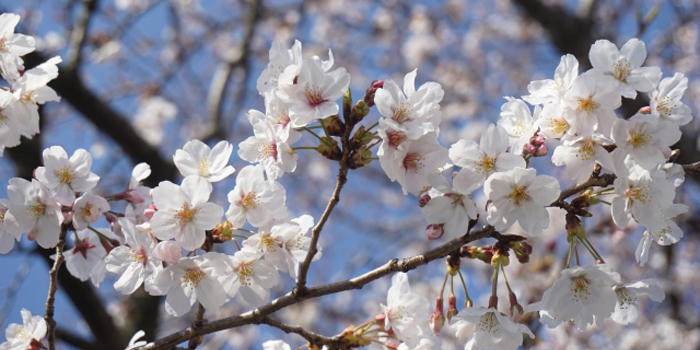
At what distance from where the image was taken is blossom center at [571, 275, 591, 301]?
152 cm

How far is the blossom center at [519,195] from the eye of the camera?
55.4 inches

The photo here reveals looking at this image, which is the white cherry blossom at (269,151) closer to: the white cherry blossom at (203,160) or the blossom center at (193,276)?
the white cherry blossom at (203,160)

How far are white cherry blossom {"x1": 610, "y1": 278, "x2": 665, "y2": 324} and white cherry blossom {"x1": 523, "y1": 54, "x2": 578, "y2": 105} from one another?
604mm

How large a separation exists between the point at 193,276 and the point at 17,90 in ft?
2.71

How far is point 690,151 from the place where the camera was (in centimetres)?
407

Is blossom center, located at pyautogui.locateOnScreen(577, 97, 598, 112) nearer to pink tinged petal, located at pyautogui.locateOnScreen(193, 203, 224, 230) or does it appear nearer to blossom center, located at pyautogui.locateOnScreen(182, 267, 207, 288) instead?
pink tinged petal, located at pyautogui.locateOnScreen(193, 203, 224, 230)

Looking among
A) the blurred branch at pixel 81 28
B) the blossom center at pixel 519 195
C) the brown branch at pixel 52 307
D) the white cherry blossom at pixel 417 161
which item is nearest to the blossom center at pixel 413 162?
the white cherry blossom at pixel 417 161

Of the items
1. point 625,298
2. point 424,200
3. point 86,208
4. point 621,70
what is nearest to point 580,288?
point 625,298

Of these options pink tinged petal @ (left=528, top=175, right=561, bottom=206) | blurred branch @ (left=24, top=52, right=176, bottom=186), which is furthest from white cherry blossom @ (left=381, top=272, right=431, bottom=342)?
blurred branch @ (left=24, top=52, right=176, bottom=186)

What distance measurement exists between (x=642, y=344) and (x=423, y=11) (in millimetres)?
6027

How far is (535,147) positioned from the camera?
1.44 metres

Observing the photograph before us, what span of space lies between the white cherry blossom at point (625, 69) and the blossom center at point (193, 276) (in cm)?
118

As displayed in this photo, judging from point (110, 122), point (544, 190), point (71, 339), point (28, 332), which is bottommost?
point (71, 339)

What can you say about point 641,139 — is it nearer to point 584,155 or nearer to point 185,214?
Result: point 584,155
